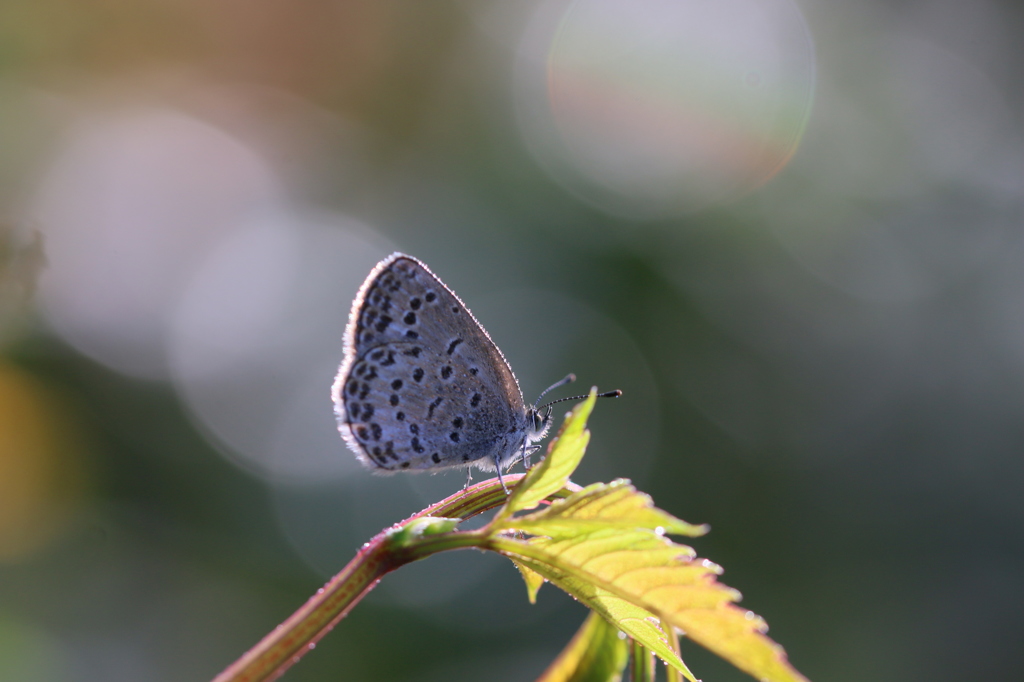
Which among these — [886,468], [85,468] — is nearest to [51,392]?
[85,468]

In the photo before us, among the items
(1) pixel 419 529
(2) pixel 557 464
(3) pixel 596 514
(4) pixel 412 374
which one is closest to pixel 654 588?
(3) pixel 596 514

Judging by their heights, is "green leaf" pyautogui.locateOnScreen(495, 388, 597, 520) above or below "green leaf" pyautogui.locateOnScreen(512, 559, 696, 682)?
above

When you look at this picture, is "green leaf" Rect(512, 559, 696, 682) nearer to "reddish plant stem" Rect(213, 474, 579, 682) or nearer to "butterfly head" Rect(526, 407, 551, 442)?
"reddish plant stem" Rect(213, 474, 579, 682)

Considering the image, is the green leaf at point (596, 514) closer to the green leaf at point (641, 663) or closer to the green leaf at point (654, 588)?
the green leaf at point (654, 588)

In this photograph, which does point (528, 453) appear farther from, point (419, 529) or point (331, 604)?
point (331, 604)

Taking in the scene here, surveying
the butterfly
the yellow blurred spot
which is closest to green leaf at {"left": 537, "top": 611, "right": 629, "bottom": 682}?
the butterfly

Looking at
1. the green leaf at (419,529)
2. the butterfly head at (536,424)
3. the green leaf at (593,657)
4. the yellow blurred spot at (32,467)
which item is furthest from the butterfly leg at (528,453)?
the yellow blurred spot at (32,467)
